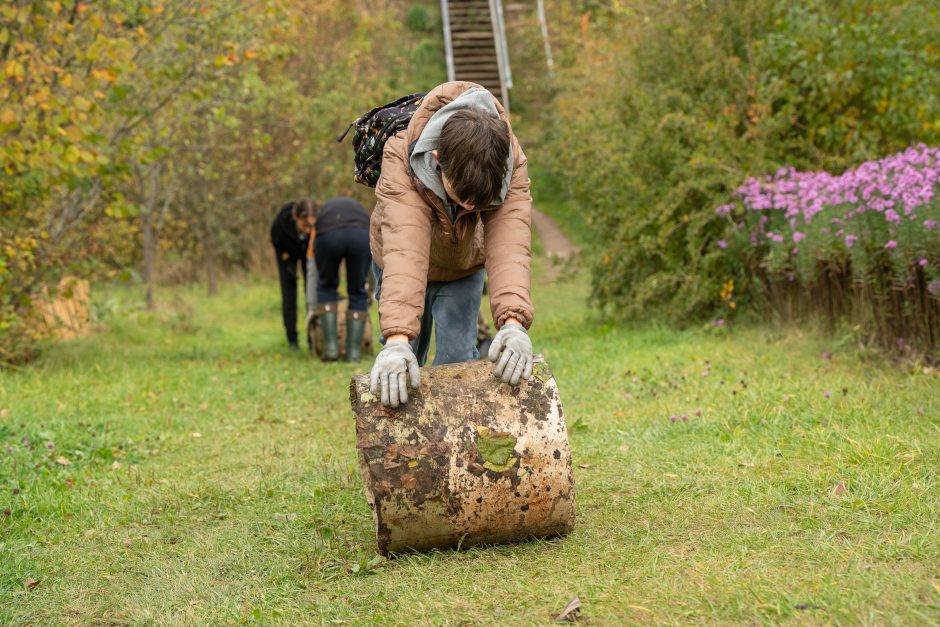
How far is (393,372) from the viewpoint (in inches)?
137

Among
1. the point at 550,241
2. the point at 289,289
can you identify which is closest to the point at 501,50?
the point at 550,241

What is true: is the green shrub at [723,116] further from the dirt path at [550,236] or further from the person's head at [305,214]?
the dirt path at [550,236]

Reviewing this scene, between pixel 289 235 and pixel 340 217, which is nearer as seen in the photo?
pixel 340 217

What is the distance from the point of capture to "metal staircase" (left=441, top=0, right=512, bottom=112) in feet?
74.8

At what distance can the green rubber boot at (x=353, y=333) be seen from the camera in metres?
9.08

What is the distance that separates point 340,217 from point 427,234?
545 centimetres

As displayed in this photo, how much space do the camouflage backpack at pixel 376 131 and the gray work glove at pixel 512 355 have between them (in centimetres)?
91

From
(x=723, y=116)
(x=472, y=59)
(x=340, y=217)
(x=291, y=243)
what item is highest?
(x=472, y=59)

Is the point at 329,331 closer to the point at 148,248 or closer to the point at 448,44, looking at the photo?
the point at 148,248

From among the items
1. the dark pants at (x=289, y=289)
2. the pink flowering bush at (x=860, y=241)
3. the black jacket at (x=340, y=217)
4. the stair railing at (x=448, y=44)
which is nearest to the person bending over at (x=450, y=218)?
the pink flowering bush at (x=860, y=241)

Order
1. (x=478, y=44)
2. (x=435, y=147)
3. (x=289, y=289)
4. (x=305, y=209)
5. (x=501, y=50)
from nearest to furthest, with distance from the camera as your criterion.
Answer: (x=435, y=147) < (x=305, y=209) < (x=289, y=289) < (x=501, y=50) < (x=478, y=44)

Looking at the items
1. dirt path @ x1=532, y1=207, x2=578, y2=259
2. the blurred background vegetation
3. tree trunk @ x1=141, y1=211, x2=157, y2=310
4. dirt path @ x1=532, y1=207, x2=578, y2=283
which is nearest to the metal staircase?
dirt path @ x1=532, y1=207, x2=578, y2=259

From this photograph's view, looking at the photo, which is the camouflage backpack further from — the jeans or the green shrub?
the green shrub

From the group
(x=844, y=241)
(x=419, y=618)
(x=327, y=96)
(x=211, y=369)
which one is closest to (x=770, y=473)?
(x=419, y=618)
